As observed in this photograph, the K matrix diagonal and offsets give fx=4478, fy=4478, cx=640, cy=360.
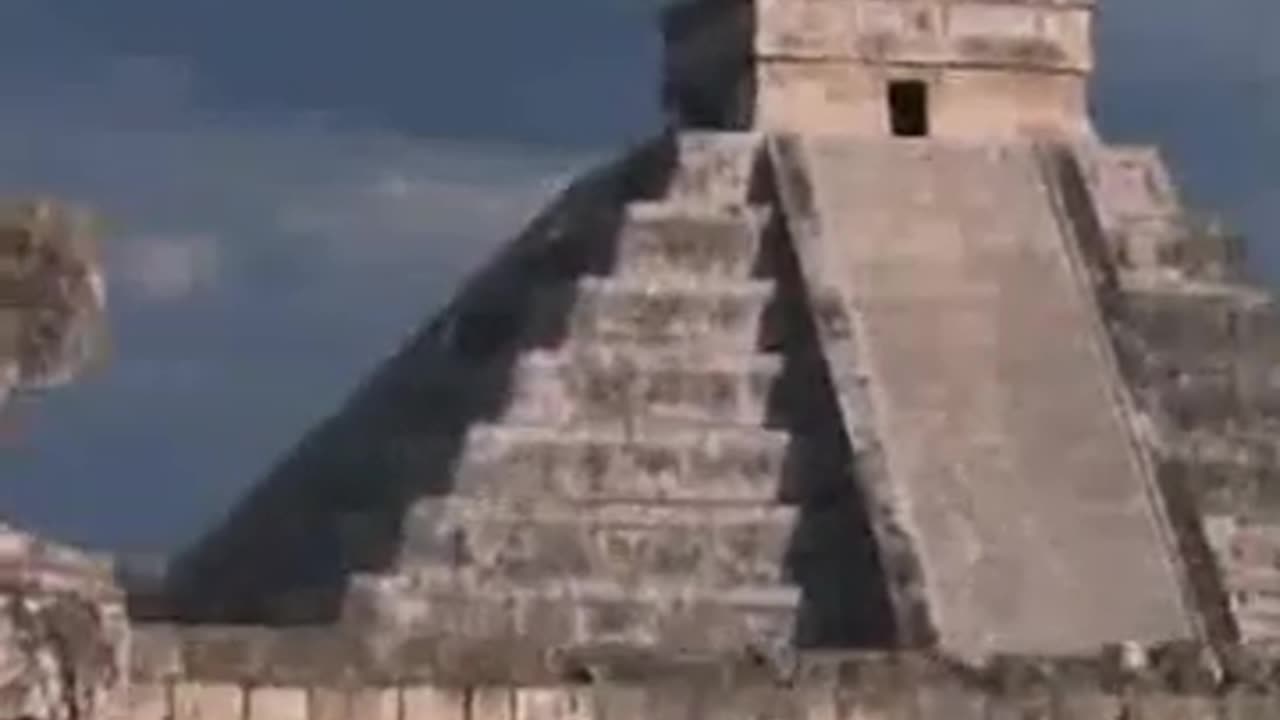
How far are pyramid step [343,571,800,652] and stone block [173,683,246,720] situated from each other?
21.0 m

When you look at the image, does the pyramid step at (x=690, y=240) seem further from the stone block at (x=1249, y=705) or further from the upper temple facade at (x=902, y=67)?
the stone block at (x=1249, y=705)

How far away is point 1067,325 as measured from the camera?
37.8 m

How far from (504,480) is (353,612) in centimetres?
245

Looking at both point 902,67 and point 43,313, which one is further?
point 902,67

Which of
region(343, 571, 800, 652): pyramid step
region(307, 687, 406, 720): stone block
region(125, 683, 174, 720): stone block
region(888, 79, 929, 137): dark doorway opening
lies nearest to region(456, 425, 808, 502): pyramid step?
region(343, 571, 800, 652): pyramid step

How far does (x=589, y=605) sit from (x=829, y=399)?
312 cm

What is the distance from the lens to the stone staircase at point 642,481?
112 ft

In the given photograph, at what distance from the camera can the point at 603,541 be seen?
3500 centimetres

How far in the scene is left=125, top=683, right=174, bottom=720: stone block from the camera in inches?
458

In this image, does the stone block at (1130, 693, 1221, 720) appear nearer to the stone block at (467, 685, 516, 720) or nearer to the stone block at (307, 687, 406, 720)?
the stone block at (467, 685, 516, 720)

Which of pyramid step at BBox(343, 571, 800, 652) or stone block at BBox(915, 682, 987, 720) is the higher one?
stone block at BBox(915, 682, 987, 720)

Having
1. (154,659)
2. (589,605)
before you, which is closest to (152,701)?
(154,659)

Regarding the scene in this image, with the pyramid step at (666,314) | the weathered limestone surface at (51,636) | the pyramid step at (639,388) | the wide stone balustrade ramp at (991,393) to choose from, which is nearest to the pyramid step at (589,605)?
the wide stone balustrade ramp at (991,393)

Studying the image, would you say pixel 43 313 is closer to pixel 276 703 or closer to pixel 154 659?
pixel 154 659
